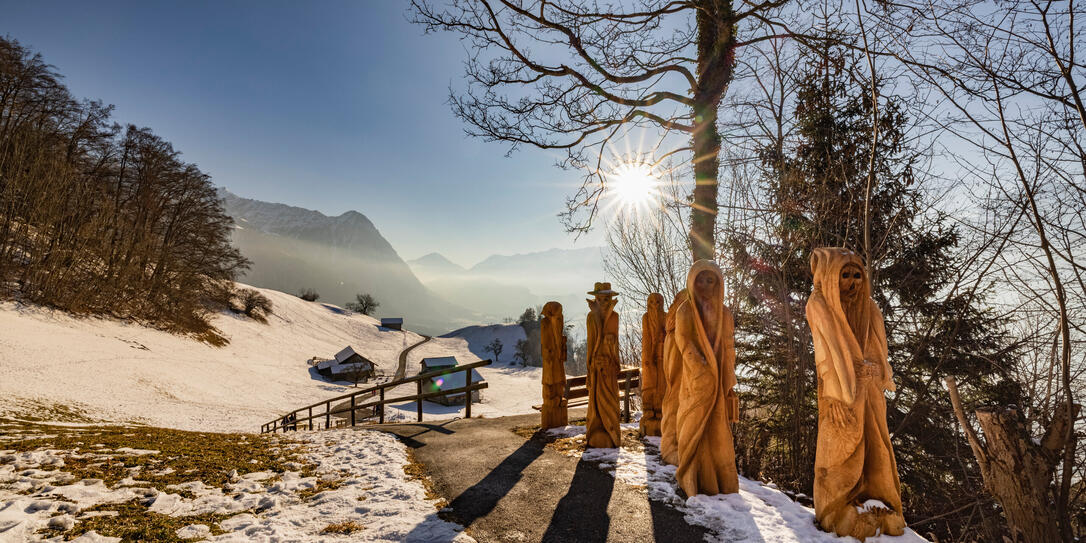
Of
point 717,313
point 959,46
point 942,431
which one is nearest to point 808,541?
point 717,313

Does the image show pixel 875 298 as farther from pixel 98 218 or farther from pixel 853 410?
pixel 98 218

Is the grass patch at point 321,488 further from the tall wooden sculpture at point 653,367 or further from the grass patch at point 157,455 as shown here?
the tall wooden sculpture at point 653,367

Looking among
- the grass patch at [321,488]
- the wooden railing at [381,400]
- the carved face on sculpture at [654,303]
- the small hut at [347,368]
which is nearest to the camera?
the grass patch at [321,488]

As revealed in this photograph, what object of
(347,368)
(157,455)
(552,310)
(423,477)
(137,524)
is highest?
(552,310)

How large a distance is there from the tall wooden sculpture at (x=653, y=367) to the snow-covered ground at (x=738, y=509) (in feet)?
4.50

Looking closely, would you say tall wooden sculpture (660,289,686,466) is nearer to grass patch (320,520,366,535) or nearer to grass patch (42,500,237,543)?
grass patch (320,520,366,535)

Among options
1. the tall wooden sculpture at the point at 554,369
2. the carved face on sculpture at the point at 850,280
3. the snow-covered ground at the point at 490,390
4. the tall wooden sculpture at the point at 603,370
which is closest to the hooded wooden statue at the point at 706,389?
the carved face on sculpture at the point at 850,280

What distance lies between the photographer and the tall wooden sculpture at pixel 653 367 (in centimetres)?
660

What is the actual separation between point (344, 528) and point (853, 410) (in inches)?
159

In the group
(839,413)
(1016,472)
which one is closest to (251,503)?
(839,413)

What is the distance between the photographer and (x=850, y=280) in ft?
10.3

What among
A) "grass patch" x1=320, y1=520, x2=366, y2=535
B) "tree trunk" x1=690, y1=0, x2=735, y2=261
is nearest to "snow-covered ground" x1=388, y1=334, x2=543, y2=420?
"tree trunk" x1=690, y1=0, x2=735, y2=261

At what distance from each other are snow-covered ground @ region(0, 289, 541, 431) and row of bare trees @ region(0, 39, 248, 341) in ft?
7.06

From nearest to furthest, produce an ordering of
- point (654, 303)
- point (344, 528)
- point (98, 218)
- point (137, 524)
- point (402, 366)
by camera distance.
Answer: point (137, 524)
point (344, 528)
point (654, 303)
point (98, 218)
point (402, 366)
